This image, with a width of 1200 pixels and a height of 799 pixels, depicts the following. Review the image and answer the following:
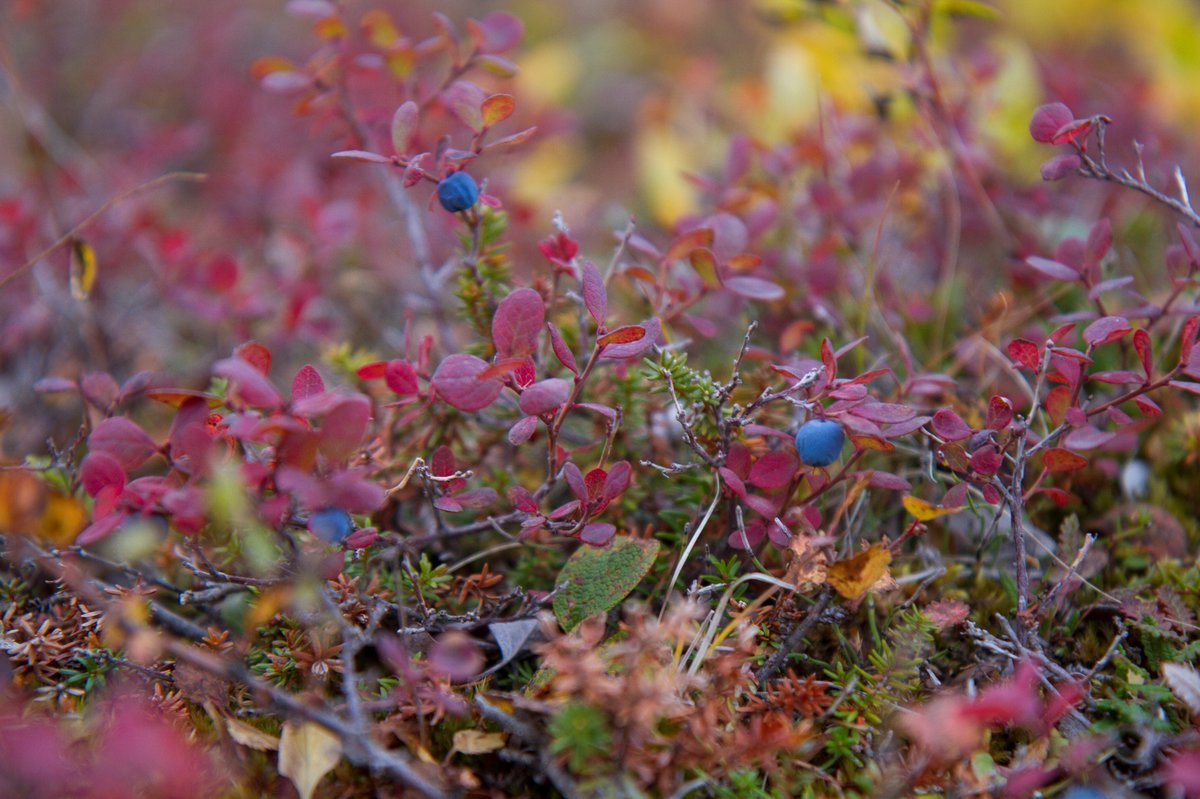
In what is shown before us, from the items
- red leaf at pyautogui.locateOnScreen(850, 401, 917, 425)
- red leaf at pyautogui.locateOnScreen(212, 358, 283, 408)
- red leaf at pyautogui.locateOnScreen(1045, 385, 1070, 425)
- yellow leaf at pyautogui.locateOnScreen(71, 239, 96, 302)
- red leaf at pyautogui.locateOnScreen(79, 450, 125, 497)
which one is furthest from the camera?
Result: yellow leaf at pyautogui.locateOnScreen(71, 239, 96, 302)

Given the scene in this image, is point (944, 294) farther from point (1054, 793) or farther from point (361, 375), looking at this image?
point (361, 375)

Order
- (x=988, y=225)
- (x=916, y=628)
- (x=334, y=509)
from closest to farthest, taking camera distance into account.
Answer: (x=334, y=509) < (x=916, y=628) < (x=988, y=225)

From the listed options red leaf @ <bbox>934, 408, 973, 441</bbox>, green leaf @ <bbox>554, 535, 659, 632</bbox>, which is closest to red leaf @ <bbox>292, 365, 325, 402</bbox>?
green leaf @ <bbox>554, 535, 659, 632</bbox>

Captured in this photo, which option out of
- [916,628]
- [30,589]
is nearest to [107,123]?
[30,589]

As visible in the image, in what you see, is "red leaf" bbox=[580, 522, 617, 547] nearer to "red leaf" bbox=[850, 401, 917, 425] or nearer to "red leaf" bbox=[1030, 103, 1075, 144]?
"red leaf" bbox=[850, 401, 917, 425]

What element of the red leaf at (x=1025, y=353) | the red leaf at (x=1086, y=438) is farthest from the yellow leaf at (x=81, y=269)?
the red leaf at (x=1086, y=438)

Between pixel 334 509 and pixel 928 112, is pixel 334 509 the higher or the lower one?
the lower one
